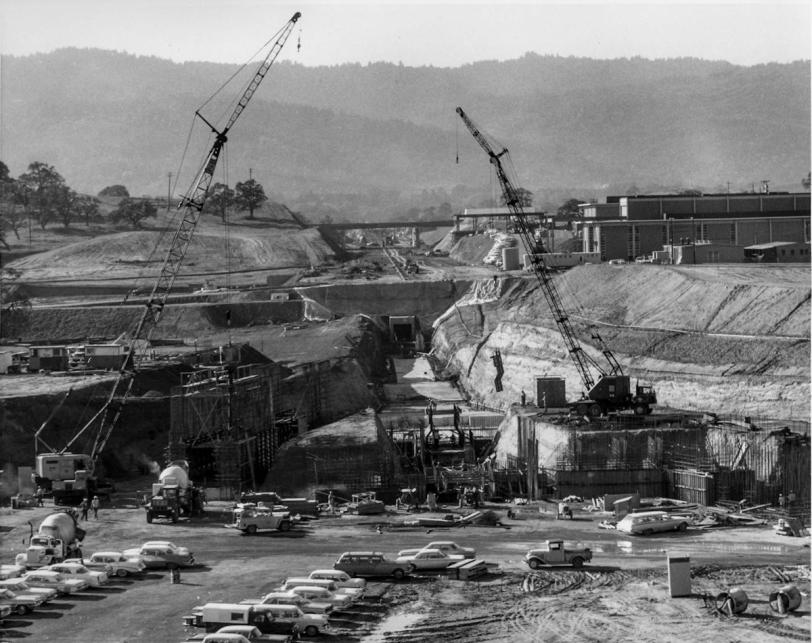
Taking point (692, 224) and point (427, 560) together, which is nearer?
point (427, 560)

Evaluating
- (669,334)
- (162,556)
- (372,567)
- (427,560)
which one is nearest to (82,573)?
(162,556)

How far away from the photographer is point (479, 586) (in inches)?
1999

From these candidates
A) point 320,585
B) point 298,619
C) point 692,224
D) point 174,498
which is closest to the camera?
point 298,619

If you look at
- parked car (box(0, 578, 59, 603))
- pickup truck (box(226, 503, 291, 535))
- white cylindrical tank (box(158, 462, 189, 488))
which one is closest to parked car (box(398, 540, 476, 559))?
pickup truck (box(226, 503, 291, 535))

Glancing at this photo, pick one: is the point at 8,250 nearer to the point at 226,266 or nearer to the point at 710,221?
the point at 226,266

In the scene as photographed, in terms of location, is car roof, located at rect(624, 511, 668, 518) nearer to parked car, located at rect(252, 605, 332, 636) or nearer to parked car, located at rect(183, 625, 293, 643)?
parked car, located at rect(252, 605, 332, 636)

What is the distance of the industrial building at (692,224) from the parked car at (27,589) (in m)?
98.5

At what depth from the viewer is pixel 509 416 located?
85.3 meters

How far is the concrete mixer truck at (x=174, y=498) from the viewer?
215 feet

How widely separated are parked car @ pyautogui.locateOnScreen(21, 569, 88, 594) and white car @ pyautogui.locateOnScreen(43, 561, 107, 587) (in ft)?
0.84

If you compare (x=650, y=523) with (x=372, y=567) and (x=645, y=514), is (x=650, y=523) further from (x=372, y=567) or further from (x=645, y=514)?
(x=372, y=567)

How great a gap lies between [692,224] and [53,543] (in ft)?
343

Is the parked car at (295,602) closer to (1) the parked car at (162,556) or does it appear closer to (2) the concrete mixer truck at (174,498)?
(1) the parked car at (162,556)

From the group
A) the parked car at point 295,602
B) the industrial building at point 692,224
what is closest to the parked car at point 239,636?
the parked car at point 295,602
